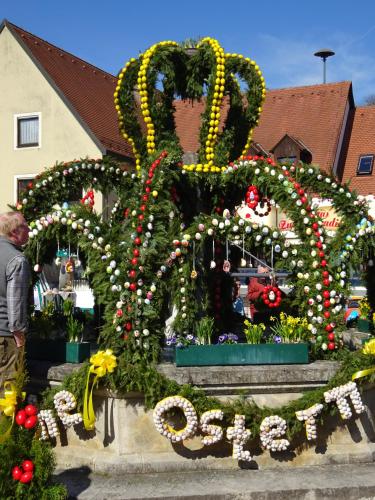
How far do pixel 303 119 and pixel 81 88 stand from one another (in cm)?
852

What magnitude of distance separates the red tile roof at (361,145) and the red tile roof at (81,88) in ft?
27.0

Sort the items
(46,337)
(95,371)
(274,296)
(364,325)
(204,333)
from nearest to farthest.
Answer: (95,371) → (204,333) → (274,296) → (46,337) → (364,325)

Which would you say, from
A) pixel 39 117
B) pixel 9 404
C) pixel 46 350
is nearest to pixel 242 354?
pixel 46 350

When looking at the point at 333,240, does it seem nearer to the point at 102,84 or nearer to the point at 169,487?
the point at 169,487

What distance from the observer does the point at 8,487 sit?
396 cm

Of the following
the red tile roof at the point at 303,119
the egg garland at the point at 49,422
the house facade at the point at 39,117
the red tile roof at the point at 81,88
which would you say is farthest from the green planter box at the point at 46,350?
the red tile roof at the point at 303,119

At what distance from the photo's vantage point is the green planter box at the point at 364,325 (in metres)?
7.89

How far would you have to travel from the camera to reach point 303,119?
25656mm

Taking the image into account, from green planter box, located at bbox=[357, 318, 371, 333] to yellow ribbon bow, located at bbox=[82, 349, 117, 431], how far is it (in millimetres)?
3993

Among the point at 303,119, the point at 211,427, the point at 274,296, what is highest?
the point at 303,119

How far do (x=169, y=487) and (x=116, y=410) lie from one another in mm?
725

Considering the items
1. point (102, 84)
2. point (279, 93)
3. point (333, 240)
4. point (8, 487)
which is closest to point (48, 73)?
point (102, 84)

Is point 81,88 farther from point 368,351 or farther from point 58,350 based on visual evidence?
point 368,351

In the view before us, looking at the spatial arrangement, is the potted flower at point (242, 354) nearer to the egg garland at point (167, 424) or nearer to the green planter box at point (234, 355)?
the green planter box at point (234, 355)
